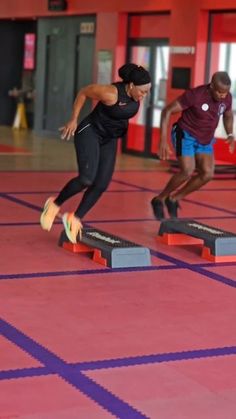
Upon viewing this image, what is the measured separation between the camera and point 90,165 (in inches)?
265

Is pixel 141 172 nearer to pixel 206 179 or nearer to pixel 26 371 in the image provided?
pixel 206 179

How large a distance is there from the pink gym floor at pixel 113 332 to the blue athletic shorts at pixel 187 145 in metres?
0.83

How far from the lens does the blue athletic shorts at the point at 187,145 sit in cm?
777

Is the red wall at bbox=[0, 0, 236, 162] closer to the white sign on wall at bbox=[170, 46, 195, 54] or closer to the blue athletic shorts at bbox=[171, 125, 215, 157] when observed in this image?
the white sign on wall at bbox=[170, 46, 195, 54]

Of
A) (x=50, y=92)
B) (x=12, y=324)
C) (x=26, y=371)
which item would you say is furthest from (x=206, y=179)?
(x=50, y=92)

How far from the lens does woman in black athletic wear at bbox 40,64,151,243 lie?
21.4ft

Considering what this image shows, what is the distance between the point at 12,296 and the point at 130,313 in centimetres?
81

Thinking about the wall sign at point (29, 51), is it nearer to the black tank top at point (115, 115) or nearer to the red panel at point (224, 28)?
the red panel at point (224, 28)

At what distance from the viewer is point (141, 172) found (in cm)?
1334

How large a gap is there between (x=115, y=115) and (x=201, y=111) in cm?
124

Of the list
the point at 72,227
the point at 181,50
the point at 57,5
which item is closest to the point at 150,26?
the point at 181,50

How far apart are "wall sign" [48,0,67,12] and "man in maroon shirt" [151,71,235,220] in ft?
35.4

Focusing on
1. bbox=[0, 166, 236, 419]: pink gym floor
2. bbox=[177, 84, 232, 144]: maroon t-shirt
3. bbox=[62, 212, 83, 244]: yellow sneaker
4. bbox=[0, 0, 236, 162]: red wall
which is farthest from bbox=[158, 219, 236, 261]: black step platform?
bbox=[0, 0, 236, 162]: red wall

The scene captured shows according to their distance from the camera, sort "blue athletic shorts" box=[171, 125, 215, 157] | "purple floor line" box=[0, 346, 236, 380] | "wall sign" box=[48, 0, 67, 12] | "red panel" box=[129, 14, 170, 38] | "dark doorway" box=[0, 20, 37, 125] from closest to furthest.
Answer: "purple floor line" box=[0, 346, 236, 380]
"blue athletic shorts" box=[171, 125, 215, 157]
"red panel" box=[129, 14, 170, 38]
"wall sign" box=[48, 0, 67, 12]
"dark doorway" box=[0, 20, 37, 125]
